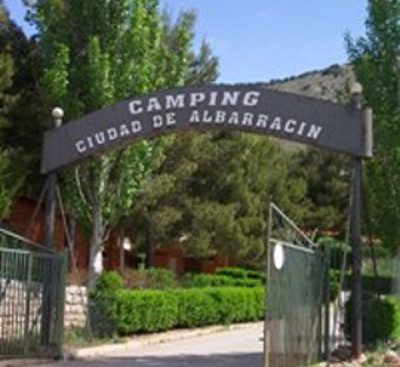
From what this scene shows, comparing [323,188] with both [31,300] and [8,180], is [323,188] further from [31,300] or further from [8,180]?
[31,300]

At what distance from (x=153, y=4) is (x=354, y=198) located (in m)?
10.2

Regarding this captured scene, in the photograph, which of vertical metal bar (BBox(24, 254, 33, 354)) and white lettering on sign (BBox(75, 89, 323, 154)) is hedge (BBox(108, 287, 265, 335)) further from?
white lettering on sign (BBox(75, 89, 323, 154))

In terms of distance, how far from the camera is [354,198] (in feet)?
57.7

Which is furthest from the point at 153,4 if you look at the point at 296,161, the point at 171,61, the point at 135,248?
the point at 296,161

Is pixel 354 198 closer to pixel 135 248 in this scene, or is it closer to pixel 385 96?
pixel 385 96

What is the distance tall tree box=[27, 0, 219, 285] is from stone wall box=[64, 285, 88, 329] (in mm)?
2271

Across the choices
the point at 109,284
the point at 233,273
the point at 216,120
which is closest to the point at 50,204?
the point at 109,284

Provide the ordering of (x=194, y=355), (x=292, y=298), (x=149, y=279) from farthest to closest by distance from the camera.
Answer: (x=149, y=279), (x=194, y=355), (x=292, y=298)

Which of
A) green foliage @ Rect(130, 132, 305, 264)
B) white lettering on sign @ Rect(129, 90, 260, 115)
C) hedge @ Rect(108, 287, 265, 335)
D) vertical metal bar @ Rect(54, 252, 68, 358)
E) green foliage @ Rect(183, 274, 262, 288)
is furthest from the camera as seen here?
green foliage @ Rect(130, 132, 305, 264)

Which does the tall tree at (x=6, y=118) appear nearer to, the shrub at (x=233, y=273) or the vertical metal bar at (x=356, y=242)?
the vertical metal bar at (x=356, y=242)

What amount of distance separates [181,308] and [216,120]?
349 inches

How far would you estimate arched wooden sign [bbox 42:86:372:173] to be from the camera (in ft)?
57.5

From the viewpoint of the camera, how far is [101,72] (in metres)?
23.8

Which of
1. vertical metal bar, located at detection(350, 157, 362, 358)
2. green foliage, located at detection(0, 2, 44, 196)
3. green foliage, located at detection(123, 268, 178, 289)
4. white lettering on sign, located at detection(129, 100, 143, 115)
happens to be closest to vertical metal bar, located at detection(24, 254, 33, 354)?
white lettering on sign, located at detection(129, 100, 143, 115)
